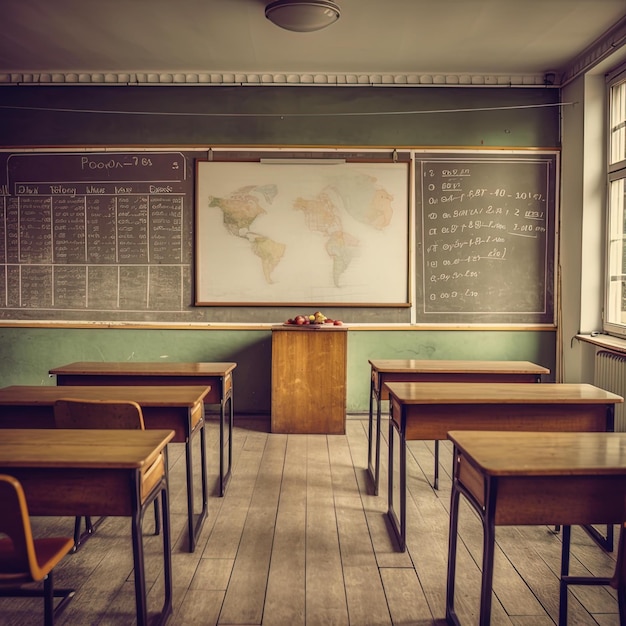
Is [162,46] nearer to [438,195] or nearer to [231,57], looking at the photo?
[231,57]

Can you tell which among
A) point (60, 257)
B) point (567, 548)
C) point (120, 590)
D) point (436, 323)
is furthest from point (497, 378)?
point (60, 257)

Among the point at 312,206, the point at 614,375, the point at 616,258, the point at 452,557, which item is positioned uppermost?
the point at 312,206

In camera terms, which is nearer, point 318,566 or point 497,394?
point 318,566

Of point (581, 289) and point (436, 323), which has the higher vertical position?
point (581, 289)

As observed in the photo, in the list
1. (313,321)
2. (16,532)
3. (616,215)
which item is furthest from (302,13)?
(16,532)

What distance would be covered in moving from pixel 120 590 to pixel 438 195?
3.86 metres

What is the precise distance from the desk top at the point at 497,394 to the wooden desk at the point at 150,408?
37.1 inches

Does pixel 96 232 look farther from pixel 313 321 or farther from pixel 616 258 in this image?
pixel 616 258

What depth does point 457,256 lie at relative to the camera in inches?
190

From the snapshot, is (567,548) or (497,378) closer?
(567,548)

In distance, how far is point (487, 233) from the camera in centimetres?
483

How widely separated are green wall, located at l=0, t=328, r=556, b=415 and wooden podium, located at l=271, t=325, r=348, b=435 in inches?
21.4

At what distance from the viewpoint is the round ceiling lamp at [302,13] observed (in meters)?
3.36

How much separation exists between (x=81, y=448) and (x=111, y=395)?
2.71ft
